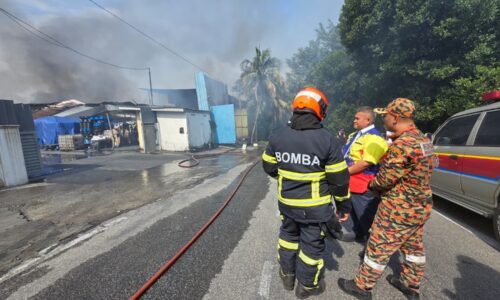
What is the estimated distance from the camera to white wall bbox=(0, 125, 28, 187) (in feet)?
24.7

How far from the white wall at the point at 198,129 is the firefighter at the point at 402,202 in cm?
1617

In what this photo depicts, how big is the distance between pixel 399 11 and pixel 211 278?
10732 millimetres

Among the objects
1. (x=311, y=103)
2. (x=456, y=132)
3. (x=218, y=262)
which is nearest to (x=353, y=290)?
(x=218, y=262)

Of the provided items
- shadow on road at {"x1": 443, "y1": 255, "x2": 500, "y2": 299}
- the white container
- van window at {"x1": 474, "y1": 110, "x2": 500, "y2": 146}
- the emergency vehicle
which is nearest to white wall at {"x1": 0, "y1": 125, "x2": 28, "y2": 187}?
the white container

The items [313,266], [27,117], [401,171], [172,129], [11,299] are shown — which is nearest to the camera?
[401,171]

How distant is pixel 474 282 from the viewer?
2.55 metres

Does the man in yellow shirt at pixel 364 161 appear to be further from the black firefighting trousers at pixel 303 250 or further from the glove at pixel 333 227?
the black firefighting trousers at pixel 303 250

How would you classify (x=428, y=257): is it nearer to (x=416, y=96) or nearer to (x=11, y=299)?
(x=11, y=299)

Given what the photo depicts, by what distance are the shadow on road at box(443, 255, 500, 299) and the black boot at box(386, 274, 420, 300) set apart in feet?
1.23

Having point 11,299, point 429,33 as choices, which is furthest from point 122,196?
point 429,33

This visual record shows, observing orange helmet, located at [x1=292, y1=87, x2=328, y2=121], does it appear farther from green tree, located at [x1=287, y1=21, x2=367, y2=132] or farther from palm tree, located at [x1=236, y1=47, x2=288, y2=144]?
palm tree, located at [x1=236, y1=47, x2=288, y2=144]

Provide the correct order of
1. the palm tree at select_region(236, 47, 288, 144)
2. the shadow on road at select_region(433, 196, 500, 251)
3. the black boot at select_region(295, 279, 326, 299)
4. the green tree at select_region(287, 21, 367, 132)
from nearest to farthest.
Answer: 1. the black boot at select_region(295, 279, 326, 299)
2. the shadow on road at select_region(433, 196, 500, 251)
3. the green tree at select_region(287, 21, 367, 132)
4. the palm tree at select_region(236, 47, 288, 144)

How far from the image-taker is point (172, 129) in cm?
1748

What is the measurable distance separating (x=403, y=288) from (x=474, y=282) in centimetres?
85
